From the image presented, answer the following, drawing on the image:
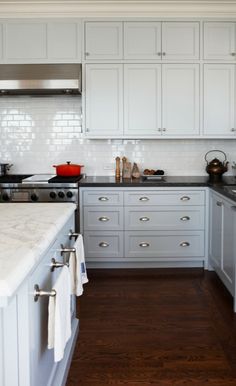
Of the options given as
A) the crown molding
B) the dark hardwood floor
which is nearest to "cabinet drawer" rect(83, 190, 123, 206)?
the dark hardwood floor

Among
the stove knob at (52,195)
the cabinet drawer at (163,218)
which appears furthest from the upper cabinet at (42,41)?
the cabinet drawer at (163,218)

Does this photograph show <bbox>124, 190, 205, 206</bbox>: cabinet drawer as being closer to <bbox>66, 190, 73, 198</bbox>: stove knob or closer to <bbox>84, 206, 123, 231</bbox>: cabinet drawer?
<bbox>84, 206, 123, 231</bbox>: cabinet drawer

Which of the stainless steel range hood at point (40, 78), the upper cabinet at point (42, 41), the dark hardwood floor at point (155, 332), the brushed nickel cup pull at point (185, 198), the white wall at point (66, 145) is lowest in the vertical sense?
the dark hardwood floor at point (155, 332)

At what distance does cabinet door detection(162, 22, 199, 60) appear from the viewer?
442cm

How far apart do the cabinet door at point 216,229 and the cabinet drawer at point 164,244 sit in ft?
0.61

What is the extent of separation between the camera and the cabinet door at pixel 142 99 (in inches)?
175

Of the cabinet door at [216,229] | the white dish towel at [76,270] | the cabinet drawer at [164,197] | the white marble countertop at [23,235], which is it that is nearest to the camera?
the white marble countertop at [23,235]

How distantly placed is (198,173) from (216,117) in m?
0.74

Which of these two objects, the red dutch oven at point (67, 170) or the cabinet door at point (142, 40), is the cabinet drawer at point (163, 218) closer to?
the red dutch oven at point (67, 170)

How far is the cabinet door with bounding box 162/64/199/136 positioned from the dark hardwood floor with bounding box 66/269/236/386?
1588mm

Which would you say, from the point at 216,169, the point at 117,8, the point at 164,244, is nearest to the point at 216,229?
the point at 164,244

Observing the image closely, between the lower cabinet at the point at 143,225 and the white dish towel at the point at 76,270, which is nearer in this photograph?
the white dish towel at the point at 76,270

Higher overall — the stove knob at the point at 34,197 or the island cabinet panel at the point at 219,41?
the island cabinet panel at the point at 219,41

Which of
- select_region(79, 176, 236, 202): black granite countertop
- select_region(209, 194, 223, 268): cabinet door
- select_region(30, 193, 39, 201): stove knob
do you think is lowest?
select_region(209, 194, 223, 268): cabinet door
